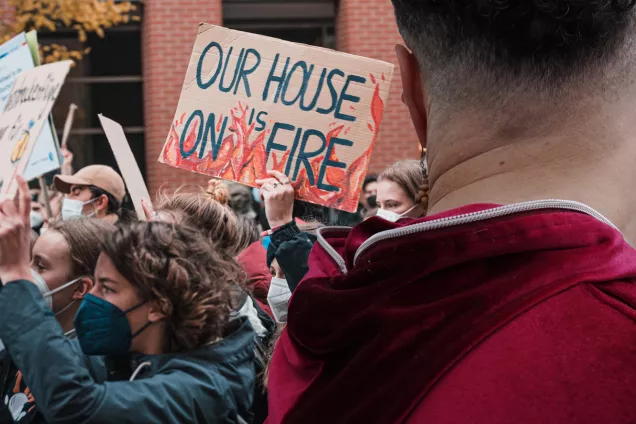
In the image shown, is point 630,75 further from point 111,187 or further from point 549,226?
point 111,187

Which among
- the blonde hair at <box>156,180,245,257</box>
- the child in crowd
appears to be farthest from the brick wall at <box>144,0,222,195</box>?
the child in crowd

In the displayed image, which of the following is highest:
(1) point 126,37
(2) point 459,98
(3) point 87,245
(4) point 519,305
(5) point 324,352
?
(2) point 459,98

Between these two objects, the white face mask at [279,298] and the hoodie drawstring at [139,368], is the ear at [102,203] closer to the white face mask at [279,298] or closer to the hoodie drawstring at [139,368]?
the white face mask at [279,298]

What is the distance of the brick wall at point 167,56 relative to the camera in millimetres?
10977

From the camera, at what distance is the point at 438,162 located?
3.84 ft

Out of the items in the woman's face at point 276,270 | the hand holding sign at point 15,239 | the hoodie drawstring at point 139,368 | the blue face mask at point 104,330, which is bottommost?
the woman's face at point 276,270

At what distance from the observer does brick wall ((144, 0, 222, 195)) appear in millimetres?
10977

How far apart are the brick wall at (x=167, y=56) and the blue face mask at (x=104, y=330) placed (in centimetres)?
814

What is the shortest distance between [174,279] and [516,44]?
6.62ft

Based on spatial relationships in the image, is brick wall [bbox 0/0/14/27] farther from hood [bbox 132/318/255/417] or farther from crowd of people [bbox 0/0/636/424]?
crowd of people [bbox 0/0/636/424]

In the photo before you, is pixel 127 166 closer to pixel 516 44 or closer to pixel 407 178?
pixel 407 178

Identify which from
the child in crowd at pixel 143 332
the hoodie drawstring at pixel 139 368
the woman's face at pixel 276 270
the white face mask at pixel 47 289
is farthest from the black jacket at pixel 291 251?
the hoodie drawstring at pixel 139 368

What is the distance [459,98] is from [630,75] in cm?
21

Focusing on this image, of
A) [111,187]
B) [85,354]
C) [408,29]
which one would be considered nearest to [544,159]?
[408,29]
